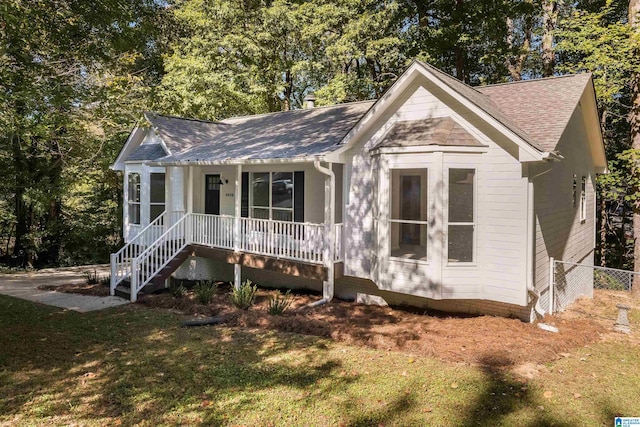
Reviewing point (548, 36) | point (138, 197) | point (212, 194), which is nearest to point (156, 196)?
point (138, 197)

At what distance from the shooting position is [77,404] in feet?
16.9

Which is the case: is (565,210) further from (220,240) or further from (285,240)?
(220,240)

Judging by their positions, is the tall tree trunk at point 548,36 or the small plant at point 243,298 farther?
the tall tree trunk at point 548,36

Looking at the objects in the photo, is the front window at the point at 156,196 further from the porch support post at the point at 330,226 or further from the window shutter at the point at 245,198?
the porch support post at the point at 330,226

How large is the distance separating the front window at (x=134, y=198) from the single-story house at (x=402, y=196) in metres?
0.07

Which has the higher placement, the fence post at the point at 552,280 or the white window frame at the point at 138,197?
the white window frame at the point at 138,197

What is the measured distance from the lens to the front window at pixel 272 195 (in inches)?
462

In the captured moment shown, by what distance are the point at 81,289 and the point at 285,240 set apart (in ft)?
20.9

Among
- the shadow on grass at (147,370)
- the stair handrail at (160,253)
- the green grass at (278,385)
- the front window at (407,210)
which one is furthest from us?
the stair handrail at (160,253)

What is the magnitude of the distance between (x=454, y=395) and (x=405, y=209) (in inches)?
174

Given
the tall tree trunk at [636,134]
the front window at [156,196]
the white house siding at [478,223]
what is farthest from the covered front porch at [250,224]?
the tall tree trunk at [636,134]

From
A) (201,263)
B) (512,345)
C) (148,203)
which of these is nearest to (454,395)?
(512,345)

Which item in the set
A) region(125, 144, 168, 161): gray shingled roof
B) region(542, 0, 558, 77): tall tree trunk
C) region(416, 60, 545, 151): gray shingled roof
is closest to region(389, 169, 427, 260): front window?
region(416, 60, 545, 151): gray shingled roof

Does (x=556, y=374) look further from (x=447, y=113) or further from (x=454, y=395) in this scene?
(x=447, y=113)
